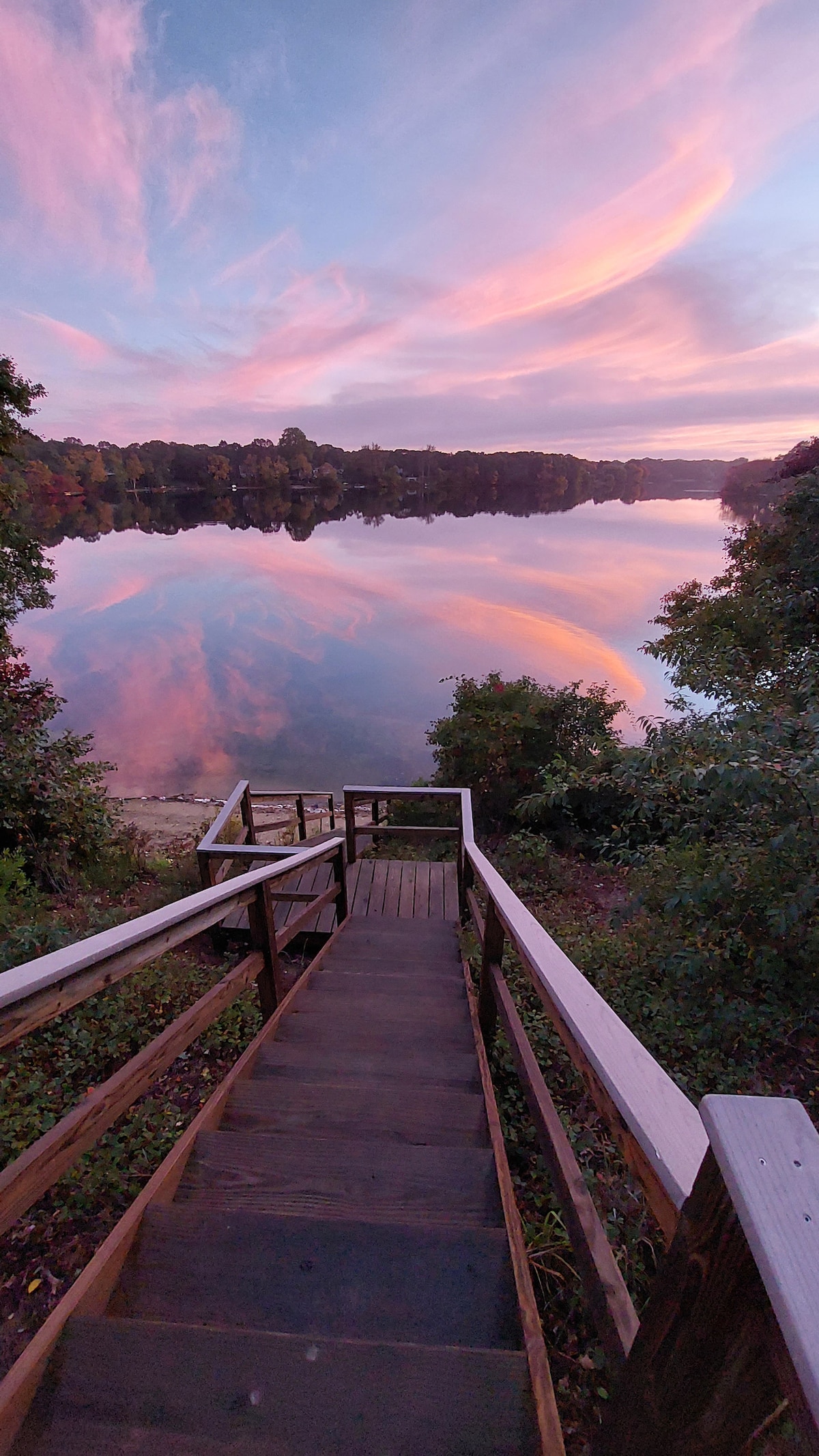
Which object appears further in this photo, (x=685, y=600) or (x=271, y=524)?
(x=271, y=524)

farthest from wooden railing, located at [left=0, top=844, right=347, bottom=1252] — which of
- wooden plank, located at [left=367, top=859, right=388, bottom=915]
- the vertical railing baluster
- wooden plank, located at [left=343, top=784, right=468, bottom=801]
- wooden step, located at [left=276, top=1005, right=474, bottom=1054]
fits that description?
wooden plank, located at [left=367, top=859, right=388, bottom=915]

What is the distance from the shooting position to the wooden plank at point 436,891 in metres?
5.06

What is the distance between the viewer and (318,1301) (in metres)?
1.31

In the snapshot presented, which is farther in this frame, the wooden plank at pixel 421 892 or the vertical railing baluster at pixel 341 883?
the wooden plank at pixel 421 892

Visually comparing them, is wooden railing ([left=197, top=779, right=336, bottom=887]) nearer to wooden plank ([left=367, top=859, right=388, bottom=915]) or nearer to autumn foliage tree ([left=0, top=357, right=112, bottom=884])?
wooden plank ([left=367, top=859, right=388, bottom=915])

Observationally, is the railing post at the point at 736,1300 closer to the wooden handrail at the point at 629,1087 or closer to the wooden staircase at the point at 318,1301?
the wooden handrail at the point at 629,1087

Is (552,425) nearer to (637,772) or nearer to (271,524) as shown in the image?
(271,524)

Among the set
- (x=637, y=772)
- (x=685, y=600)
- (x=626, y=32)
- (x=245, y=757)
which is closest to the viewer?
(x=637, y=772)

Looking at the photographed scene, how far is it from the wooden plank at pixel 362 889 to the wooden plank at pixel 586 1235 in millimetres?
3673

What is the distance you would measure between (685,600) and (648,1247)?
42.6ft

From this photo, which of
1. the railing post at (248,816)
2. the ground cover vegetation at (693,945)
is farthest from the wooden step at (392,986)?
the railing post at (248,816)

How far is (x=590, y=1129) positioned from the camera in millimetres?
2527

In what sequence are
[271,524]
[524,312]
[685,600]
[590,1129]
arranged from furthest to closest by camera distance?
[271,524] < [524,312] < [685,600] < [590,1129]

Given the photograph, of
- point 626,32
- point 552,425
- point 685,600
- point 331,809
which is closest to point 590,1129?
point 331,809
